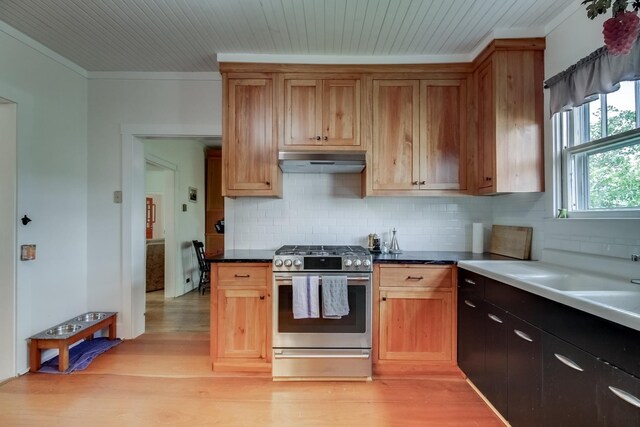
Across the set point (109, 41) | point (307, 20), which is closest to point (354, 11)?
point (307, 20)

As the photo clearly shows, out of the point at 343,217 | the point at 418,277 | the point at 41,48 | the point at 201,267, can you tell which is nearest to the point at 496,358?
the point at 418,277

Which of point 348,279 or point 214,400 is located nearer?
point 214,400

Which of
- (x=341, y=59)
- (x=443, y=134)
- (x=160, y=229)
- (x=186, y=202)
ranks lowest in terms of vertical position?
(x=160, y=229)

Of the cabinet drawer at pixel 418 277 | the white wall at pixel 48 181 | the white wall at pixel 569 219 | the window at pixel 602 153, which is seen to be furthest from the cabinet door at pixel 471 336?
the white wall at pixel 48 181

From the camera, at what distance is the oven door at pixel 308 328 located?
2.31m

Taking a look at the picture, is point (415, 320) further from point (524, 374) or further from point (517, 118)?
point (517, 118)

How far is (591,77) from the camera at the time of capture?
181 cm

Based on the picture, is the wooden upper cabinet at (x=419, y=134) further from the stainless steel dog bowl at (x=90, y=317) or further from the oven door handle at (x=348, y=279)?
the stainless steel dog bowl at (x=90, y=317)

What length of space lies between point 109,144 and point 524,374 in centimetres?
381

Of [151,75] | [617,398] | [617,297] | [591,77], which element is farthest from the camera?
[151,75]

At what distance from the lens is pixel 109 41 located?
2.47 metres

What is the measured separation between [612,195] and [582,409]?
4.26ft

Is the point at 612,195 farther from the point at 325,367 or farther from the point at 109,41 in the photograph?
the point at 109,41

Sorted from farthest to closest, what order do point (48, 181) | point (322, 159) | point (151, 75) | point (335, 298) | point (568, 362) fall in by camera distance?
point (151, 75) < point (48, 181) < point (322, 159) < point (335, 298) < point (568, 362)
